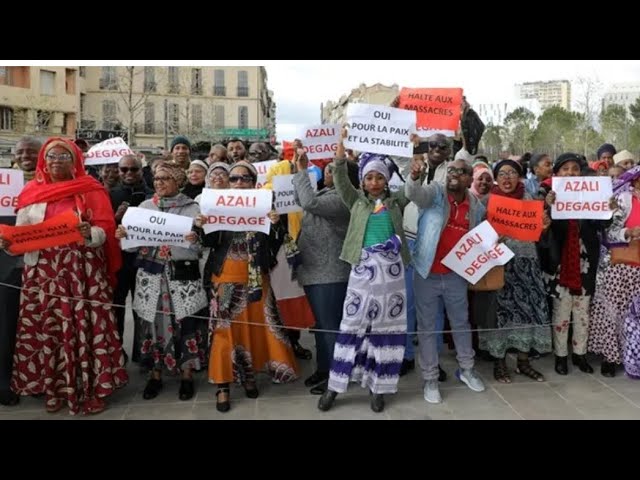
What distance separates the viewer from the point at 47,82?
38875 mm

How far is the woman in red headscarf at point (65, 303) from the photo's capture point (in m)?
4.25

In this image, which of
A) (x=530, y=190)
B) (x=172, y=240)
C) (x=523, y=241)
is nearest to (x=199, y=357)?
(x=172, y=240)

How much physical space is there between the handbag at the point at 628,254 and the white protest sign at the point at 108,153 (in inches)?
182

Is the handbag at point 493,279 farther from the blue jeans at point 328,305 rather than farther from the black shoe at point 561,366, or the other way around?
the blue jeans at point 328,305

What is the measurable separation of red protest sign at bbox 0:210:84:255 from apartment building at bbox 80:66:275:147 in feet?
132

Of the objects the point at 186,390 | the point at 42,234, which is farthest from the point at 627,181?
the point at 42,234

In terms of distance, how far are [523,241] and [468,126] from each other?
1.66 m

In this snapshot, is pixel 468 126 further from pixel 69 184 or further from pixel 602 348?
pixel 69 184

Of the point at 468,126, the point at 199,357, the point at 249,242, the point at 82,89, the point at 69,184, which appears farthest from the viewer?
the point at 82,89

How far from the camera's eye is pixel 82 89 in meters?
46.9

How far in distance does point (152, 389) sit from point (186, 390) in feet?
0.96

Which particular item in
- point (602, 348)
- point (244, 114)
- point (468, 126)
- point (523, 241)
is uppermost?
point (244, 114)

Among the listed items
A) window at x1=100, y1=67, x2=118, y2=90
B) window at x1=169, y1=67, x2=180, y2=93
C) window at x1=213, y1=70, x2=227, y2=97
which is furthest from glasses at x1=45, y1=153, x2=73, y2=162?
window at x1=213, y1=70, x2=227, y2=97

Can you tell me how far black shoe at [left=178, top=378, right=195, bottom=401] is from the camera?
15.4 ft
